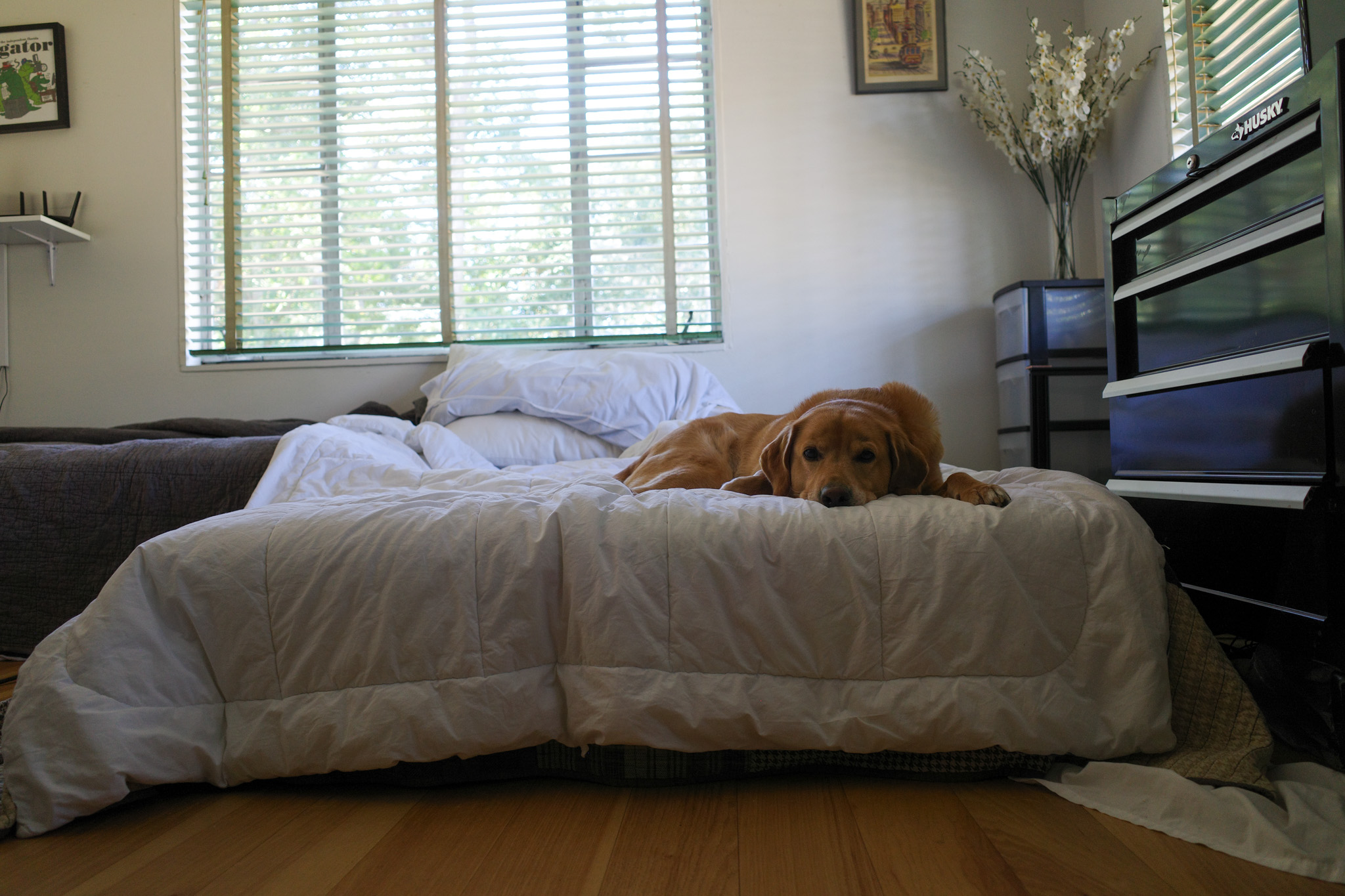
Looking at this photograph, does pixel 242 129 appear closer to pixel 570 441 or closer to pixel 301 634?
pixel 570 441

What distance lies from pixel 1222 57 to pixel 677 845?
2.90 m

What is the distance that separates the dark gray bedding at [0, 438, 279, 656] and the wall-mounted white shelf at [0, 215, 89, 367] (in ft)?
7.50

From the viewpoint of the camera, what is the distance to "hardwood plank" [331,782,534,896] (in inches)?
35.4

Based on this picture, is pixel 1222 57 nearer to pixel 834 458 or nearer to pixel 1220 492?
pixel 1220 492

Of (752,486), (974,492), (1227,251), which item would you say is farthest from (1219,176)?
(752,486)

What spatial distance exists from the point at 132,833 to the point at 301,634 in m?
0.32

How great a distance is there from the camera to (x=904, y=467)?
145 cm

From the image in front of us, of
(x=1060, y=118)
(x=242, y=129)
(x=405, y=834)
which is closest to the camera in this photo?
(x=405, y=834)

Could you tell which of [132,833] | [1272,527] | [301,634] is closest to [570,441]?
[301,634]

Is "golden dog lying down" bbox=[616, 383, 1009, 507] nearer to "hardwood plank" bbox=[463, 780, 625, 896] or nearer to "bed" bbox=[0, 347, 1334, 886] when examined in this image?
"bed" bbox=[0, 347, 1334, 886]

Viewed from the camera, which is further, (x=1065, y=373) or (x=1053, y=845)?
(x=1065, y=373)

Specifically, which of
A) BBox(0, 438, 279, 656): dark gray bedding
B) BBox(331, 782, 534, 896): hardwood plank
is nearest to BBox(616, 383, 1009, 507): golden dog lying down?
BBox(331, 782, 534, 896): hardwood plank

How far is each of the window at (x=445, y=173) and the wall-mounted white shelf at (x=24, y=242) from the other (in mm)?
520

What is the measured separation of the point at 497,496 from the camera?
4.25ft
